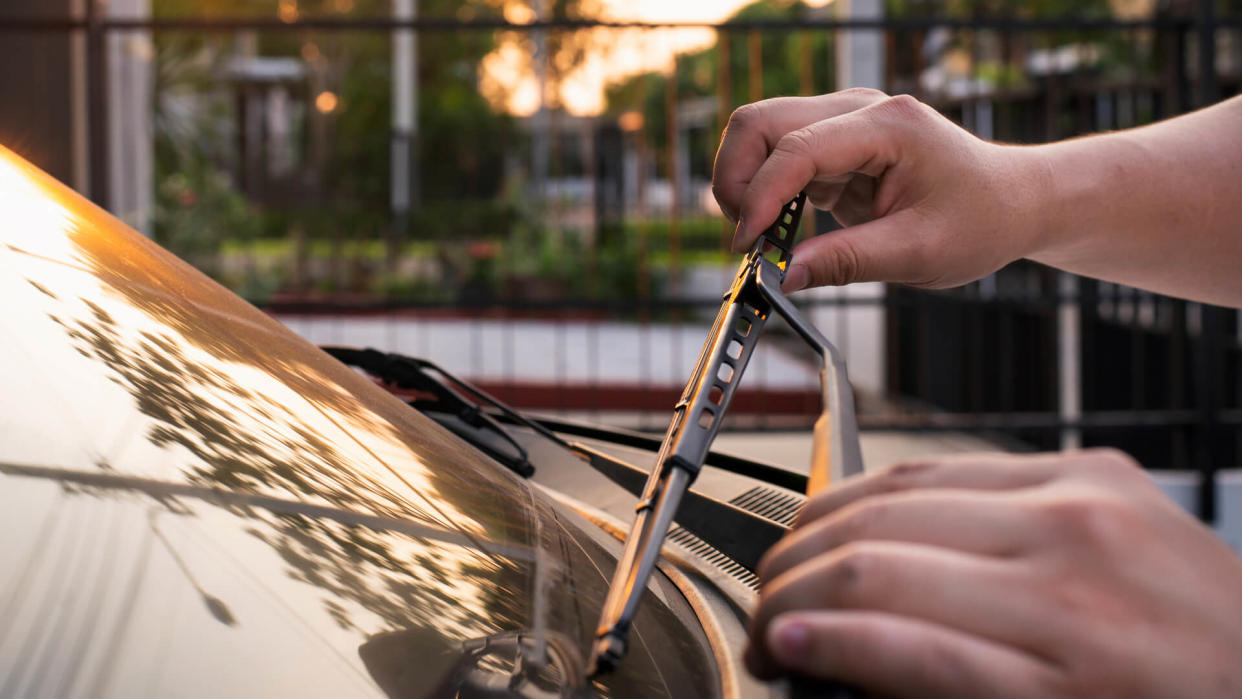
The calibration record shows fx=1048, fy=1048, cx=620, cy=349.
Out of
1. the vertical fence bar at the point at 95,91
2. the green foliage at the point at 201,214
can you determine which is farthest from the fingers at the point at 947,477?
the green foliage at the point at 201,214

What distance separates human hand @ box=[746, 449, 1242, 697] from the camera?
0.38 metres

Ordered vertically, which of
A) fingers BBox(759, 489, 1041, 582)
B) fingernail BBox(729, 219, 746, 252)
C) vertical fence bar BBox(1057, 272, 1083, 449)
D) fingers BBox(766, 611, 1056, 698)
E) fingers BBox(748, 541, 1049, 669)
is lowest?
vertical fence bar BBox(1057, 272, 1083, 449)

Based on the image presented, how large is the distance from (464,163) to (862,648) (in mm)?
13380

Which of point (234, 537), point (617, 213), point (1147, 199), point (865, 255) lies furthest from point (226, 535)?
point (617, 213)

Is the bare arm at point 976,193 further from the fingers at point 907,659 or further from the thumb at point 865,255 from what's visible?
the fingers at point 907,659

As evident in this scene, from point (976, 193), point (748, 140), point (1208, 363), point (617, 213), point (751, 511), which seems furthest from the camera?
point (617, 213)

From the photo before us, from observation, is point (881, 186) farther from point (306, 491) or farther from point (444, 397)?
point (306, 491)

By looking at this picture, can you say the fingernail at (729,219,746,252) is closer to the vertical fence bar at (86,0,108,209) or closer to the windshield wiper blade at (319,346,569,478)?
the windshield wiper blade at (319,346,569,478)

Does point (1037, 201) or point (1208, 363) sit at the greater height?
point (1037, 201)

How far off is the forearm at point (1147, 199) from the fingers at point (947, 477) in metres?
0.70

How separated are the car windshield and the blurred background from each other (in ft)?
11.6

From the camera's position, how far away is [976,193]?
3.28 feet

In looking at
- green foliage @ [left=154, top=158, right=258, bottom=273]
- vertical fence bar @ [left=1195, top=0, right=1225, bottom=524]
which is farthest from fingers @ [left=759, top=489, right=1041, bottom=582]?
green foliage @ [left=154, top=158, right=258, bottom=273]

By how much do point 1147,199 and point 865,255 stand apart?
0.44 m
